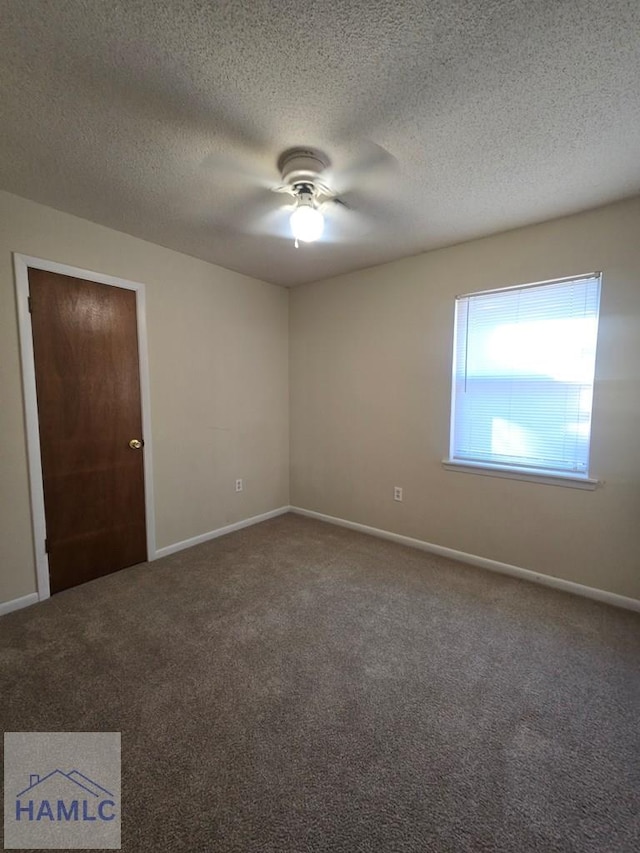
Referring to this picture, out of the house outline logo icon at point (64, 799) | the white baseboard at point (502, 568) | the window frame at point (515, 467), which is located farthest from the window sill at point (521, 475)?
the house outline logo icon at point (64, 799)

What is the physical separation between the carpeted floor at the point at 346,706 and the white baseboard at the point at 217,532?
18.8 inches

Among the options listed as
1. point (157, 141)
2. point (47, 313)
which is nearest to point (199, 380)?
point (47, 313)

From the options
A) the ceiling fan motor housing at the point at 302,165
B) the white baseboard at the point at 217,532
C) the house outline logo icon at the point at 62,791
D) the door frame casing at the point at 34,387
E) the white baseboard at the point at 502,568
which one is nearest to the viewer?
the house outline logo icon at the point at 62,791

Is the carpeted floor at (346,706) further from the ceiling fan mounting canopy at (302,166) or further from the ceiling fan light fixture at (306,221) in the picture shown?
the ceiling fan mounting canopy at (302,166)

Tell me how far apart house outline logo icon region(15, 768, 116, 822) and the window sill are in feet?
8.81

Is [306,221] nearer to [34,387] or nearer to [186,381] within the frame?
[186,381]

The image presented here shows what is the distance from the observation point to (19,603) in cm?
230

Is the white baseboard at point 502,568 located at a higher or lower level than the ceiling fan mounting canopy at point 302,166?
lower

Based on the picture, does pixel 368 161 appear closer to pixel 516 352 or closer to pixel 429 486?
pixel 516 352

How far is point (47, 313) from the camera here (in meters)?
2.35

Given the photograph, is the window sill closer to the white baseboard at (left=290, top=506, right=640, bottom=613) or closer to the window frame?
the window frame

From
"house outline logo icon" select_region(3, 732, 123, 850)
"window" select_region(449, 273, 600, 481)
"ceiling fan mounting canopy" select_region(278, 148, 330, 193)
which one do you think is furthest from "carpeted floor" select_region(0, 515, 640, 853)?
"ceiling fan mounting canopy" select_region(278, 148, 330, 193)

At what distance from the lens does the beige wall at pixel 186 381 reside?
88.2 inches

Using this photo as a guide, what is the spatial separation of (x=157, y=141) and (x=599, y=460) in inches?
122
